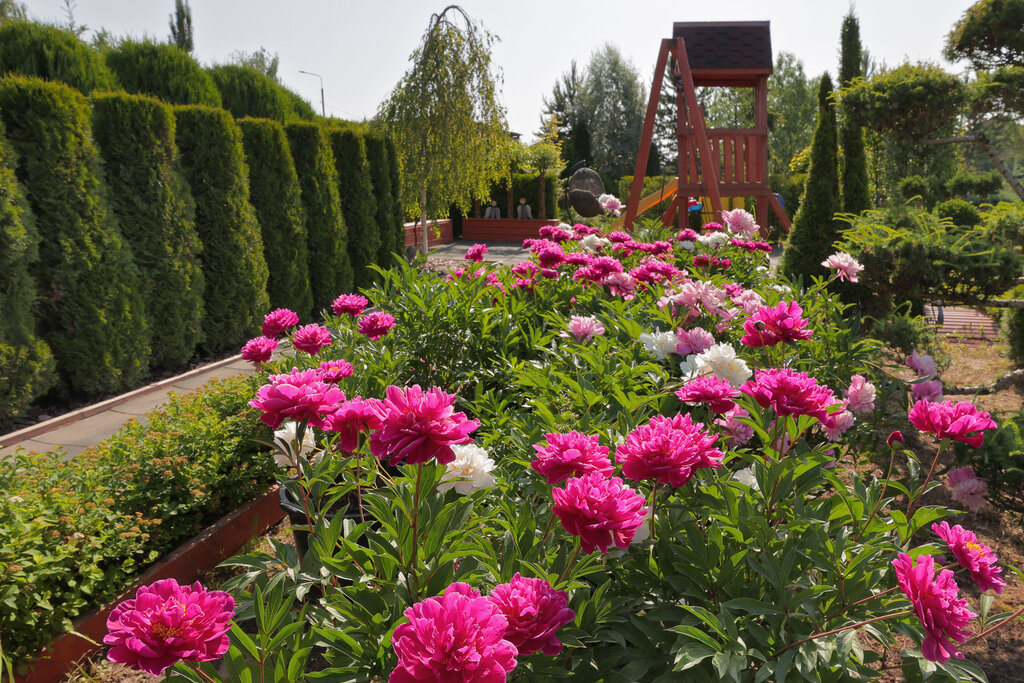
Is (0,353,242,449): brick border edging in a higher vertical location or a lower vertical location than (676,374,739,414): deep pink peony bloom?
lower

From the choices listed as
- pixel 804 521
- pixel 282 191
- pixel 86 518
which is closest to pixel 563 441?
pixel 804 521

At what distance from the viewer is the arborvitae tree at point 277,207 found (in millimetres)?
7238

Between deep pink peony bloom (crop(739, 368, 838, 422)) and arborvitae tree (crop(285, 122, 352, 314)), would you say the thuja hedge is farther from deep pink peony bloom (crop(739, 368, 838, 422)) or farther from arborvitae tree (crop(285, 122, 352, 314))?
arborvitae tree (crop(285, 122, 352, 314))

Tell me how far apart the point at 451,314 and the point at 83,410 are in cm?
366

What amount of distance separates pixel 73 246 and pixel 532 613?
18.1 feet

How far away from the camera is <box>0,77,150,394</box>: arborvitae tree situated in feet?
15.9

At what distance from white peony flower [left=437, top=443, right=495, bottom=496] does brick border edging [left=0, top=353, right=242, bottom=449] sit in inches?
147

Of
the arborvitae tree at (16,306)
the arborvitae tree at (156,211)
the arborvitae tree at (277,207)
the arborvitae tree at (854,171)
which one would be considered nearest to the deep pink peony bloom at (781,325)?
the arborvitae tree at (16,306)

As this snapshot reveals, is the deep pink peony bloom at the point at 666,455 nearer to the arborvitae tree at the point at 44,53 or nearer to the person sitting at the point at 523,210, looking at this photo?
the arborvitae tree at the point at 44,53

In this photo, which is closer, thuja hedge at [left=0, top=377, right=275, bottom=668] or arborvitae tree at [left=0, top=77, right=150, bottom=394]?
thuja hedge at [left=0, top=377, right=275, bottom=668]

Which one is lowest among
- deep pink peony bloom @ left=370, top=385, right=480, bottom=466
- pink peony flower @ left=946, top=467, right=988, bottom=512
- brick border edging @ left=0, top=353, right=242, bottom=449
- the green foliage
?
pink peony flower @ left=946, top=467, right=988, bottom=512

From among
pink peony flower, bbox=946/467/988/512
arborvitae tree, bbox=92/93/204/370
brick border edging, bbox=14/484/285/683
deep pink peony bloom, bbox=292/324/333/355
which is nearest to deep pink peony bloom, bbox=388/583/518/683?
deep pink peony bloom, bbox=292/324/333/355

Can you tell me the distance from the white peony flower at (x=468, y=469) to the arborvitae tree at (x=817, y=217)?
6388 millimetres

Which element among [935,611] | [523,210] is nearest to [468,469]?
[935,611]
